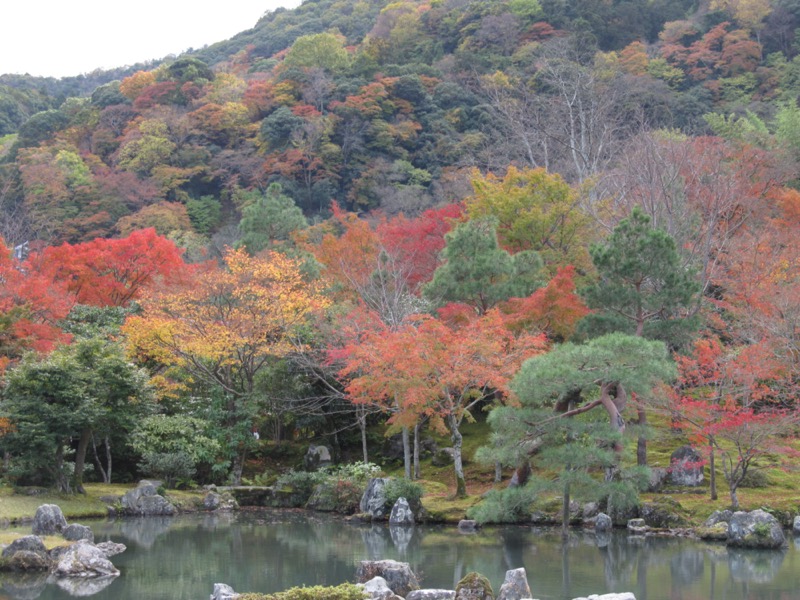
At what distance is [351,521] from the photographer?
1947 cm

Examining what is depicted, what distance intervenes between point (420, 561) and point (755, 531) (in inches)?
243

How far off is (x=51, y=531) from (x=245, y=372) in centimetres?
941

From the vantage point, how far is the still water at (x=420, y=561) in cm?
1179

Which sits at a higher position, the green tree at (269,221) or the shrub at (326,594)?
the green tree at (269,221)

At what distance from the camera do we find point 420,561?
1394 centimetres

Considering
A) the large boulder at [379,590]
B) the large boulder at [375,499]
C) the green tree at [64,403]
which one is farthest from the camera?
the large boulder at [375,499]

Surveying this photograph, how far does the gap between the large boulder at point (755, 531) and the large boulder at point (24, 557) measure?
38.9 ft

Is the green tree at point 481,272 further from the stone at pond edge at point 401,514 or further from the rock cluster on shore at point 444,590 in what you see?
the rock cluster on shore at point 444,590

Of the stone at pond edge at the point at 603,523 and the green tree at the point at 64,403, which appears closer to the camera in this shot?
the stone at pond edge at the point at 603,523

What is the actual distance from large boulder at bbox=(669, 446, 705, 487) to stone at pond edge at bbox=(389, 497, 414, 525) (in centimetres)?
590

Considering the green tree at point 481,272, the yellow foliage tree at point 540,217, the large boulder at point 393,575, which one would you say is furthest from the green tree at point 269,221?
the large boulder at point 393,575

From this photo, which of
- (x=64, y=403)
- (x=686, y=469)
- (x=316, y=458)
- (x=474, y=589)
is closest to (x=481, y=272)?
(x=686, y=469)

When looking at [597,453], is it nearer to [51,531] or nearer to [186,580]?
[186,580]

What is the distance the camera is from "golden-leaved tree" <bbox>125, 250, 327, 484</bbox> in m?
22.8
